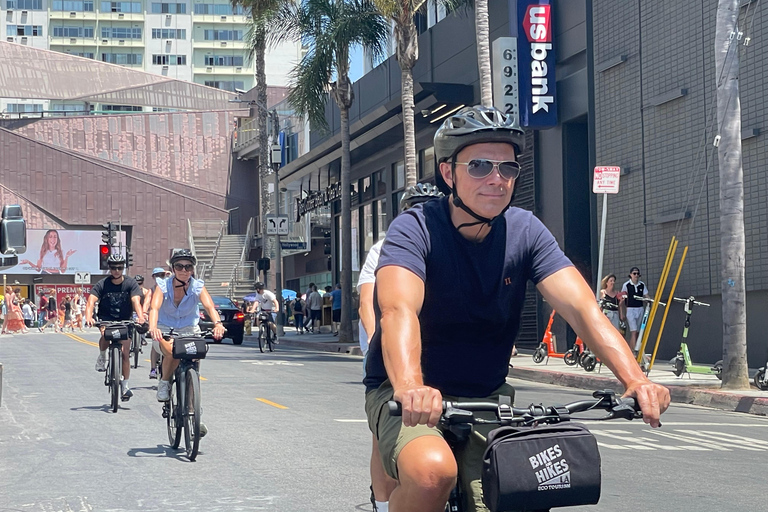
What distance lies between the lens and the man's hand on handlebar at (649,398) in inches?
127

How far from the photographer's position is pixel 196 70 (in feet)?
318

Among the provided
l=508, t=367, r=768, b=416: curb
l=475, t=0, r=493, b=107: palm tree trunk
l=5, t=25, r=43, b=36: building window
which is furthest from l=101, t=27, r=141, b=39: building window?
l=508, t=367, r=768, b=416: curb

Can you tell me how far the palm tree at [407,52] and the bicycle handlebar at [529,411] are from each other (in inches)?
825

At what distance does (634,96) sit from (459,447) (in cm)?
1945

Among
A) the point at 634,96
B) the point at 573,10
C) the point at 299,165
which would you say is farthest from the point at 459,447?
the point at 299,165

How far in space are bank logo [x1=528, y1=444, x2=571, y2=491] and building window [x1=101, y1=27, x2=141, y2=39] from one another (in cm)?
9768

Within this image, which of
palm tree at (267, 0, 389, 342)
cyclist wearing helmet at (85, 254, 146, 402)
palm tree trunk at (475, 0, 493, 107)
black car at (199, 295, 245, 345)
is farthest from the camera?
black car at (199, 295, 245, 345)

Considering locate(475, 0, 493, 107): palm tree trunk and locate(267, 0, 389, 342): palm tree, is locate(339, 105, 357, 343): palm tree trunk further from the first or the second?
locate(475, 0, 493, 107): palm tree trunk

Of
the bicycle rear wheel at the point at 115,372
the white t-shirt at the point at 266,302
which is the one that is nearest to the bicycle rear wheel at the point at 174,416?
the bicycle rear wheel at the point at 115,372

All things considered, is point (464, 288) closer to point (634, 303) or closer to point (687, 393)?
point (687, 393)

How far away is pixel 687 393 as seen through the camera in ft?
47.8

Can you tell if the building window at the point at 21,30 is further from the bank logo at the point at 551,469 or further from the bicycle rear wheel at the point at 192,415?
the bank logo at the point at 551,469

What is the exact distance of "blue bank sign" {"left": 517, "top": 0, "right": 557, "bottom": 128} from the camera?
23578 millimetres

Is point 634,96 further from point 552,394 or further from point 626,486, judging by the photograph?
point 626,486
